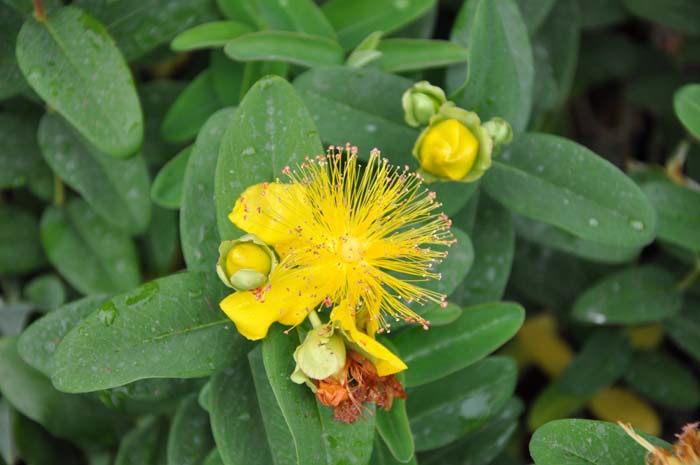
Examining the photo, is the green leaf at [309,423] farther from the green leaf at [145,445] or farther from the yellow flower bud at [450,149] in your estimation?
the green leaf at [145,445]

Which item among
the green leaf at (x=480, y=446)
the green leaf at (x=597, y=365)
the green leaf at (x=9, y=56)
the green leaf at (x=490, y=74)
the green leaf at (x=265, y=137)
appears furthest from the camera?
the green leaf at (x=597, y=365)

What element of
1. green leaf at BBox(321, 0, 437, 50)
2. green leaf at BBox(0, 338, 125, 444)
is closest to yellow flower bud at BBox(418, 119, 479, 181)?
green leaf at BBox(321, 0, 437, 50)

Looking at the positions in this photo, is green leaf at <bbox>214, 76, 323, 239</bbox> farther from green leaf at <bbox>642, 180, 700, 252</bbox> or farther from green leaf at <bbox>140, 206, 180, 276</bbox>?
green leaf at <bbox>642, 180, 700, 252</bbox>

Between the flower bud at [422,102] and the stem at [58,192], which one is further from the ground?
the flower bud at [422,102]

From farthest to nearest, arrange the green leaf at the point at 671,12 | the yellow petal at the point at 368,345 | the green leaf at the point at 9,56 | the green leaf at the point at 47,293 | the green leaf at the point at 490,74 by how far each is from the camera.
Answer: the green leaf at the point at 671,12 → the green leaf at the point at 47,293 → the green leaf at the point at 9,56 → the green leaf at the point at 490,74 → the yellow petal at the point at 368,345

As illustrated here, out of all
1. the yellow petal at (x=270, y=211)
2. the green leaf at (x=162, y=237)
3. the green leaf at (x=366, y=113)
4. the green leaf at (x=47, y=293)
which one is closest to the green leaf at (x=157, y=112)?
the green leaf at (x=162, y=237)

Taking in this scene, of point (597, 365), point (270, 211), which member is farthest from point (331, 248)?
point (597, 365)
